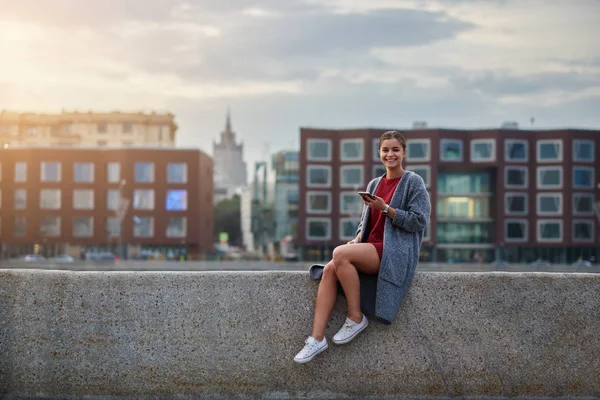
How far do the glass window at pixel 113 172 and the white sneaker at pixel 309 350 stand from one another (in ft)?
270

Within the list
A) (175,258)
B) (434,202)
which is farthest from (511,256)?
(175,258)

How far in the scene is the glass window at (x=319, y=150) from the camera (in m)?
79.5

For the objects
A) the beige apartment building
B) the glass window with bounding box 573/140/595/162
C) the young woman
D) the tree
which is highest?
the beige apartment building

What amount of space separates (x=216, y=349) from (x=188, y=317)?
1.00 ft

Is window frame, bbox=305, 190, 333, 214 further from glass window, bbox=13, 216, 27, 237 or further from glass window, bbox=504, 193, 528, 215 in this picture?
glass window, bbox=13, 216, 27, 237

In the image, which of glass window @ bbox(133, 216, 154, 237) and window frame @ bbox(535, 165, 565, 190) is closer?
window frame @ bbox(535, 165, 565, 190)

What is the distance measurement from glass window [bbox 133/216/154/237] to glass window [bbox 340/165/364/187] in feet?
69.9

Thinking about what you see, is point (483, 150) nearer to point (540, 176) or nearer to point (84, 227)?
point (540, 176)

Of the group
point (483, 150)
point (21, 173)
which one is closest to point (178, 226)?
point (21, 173)

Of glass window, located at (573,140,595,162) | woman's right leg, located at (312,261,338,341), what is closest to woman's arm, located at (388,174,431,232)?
woman's right leg, located at (312,261,338,341)

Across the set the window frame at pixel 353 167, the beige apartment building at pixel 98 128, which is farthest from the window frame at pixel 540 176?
the beige apartment building at pixel 98 128

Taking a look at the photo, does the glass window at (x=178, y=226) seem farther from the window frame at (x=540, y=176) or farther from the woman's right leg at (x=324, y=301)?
the woman's right leg at (x=324, y=301)

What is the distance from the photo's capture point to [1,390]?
18.5ft

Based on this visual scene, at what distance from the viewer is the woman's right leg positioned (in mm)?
5480
